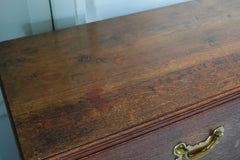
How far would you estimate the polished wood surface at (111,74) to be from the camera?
56 cm

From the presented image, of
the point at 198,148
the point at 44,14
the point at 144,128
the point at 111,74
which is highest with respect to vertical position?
the point at 44,14

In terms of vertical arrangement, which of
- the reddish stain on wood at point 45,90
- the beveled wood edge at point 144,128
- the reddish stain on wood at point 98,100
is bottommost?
the beveled wood edge at point 144,128

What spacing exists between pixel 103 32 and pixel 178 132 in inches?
15.5

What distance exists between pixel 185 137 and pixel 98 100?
0.77 feet

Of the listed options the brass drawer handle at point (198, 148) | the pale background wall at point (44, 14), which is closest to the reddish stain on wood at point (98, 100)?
the brass drawer handle at point (198, 148)

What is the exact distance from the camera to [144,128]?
569 millimetres

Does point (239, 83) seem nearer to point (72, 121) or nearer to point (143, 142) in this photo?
point (143, 142)

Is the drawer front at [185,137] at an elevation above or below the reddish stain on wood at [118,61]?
below

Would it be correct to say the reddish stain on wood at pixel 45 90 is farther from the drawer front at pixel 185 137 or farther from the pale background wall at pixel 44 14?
the pale background wall at pixel 44 14

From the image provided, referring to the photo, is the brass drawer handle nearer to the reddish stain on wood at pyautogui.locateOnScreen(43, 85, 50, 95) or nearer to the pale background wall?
the reddish stain on wood at pyautogui.locateOnScreen(43, 85, 50, 95)

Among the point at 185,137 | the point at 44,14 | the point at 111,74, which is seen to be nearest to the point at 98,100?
the point at 111,74

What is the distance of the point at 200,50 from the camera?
0.77m

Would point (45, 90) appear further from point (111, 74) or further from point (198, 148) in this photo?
point (198, 148)

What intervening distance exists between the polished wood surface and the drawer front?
45 millimetres
